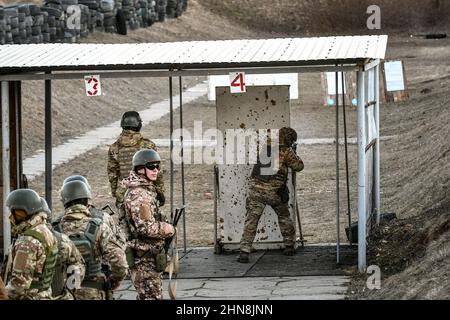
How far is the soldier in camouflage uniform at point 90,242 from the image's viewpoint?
31.6 ft

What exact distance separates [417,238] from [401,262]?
72cm

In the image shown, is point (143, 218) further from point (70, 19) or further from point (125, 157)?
point (70, 19)

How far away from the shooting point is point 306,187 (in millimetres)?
22641

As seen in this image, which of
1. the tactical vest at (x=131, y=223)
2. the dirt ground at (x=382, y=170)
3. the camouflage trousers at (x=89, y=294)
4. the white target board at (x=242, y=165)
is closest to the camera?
the camouflage trousers at (x=89, y=294)

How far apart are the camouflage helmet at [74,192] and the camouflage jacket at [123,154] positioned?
5136mm

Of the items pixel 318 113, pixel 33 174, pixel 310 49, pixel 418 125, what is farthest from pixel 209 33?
pixel 310 49

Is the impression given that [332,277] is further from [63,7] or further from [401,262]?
[63,7]

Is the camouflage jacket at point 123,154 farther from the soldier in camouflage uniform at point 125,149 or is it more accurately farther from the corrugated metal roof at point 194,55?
the corrugated metal roof at point 194,55

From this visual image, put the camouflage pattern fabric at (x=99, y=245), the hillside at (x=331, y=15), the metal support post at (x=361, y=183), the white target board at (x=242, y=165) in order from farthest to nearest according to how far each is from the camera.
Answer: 1. the hillside at (x=331, y=15)
2. the white target board at (x=242, y=165)
3. the metal support post at (x=361, y=183)
4. the camouflage pattern fabric at (x=99, y=245)

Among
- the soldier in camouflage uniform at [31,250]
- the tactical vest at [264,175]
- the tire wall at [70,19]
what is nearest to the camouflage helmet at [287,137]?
the tactical vest at [264,175]

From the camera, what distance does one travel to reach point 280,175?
15164mm

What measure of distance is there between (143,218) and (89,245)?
1.32m

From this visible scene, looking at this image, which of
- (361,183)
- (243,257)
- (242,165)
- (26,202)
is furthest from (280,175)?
(26,202)

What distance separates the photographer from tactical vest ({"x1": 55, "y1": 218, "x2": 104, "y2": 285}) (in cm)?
959
